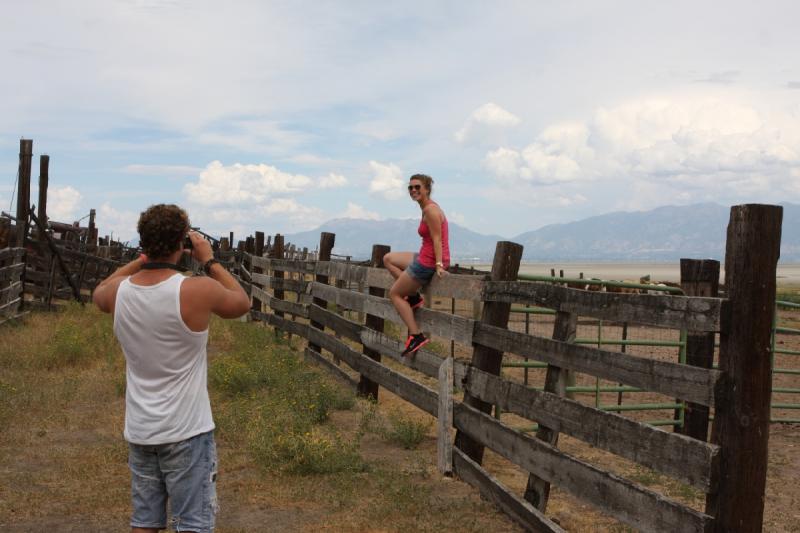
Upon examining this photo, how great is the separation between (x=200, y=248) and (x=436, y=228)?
3.23m

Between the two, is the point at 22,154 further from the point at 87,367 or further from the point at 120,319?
the point at 120,319

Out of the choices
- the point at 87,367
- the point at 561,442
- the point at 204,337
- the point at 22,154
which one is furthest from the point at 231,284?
the point at 22,154

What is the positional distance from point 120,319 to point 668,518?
2.87 meters

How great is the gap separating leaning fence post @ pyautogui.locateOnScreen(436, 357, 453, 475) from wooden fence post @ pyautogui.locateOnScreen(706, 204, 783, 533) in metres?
3.19

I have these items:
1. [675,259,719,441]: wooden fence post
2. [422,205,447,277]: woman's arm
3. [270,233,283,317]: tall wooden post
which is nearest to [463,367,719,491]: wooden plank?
[422,205,447,277]: woman's arm

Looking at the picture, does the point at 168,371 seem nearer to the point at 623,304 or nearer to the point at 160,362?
the point at 160,362

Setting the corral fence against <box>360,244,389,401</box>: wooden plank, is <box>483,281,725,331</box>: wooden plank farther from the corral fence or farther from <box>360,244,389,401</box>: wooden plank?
<box>360,244,389,401</box>: wooden plank

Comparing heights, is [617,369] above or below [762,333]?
below

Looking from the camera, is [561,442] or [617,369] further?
[561,442]

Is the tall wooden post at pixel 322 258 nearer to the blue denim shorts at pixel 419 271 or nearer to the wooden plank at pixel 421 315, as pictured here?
the wooden plank at pixel 421 315

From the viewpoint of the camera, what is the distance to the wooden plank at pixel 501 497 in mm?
5422

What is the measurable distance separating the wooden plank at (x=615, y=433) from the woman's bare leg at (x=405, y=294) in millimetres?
1184

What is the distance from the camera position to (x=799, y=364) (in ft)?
57.9

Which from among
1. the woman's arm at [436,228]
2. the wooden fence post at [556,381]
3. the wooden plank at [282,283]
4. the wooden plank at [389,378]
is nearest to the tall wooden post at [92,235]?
the wooden plank at [282,283]
